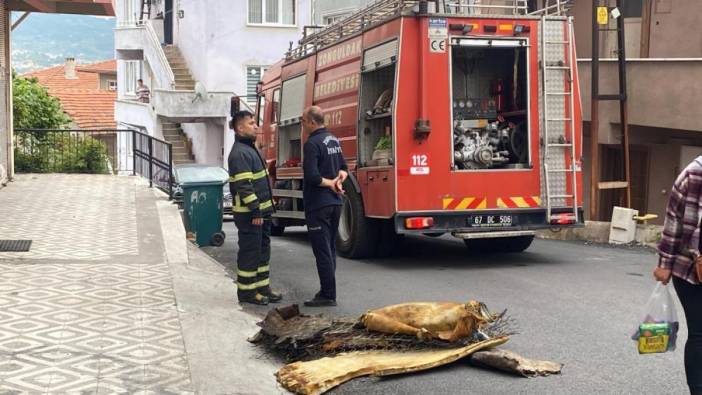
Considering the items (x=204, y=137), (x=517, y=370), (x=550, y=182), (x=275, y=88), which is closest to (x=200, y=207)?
(x=275, y=88)

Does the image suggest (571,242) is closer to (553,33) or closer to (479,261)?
(479,261)

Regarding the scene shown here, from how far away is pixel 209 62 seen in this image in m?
29.6

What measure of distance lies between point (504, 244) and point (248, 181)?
17.0 ft

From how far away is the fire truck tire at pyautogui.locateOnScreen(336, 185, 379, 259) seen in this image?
11.0 metres

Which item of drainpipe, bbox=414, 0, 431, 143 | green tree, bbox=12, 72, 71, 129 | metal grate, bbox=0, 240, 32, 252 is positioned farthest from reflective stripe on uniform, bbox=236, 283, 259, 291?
green tree, bbox=12, 72, 71, 129

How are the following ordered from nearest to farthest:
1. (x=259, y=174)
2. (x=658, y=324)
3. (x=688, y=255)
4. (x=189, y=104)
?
(x=688, y=255) < (x=658, y=324) < (x=259, y=174) < (x=189, y=104)

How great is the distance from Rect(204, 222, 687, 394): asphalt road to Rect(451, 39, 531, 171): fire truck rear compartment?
1.36 m

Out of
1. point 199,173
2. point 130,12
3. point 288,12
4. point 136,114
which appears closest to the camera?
point 199,173

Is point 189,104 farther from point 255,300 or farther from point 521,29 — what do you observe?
point 255,300

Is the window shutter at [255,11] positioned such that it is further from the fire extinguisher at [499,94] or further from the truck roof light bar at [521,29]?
the truck roof light bar at [521,29]

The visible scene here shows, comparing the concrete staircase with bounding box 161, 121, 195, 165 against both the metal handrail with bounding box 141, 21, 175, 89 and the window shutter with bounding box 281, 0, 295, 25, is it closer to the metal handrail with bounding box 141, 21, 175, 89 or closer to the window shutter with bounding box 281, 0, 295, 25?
the metal handrail with bounding box 141, 21, 175, 89

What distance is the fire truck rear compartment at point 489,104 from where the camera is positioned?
10570 millimetres

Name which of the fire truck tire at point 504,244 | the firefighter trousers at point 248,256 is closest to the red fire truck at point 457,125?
the fire truck tire at point 504,244

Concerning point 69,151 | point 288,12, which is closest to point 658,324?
point 69,151
